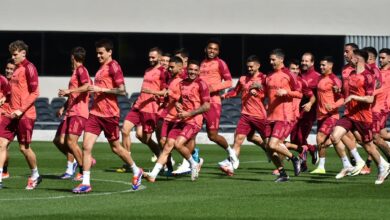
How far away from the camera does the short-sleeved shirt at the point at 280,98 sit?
20031mm

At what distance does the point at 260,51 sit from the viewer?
38.5 metres

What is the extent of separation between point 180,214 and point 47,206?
6.19 feet

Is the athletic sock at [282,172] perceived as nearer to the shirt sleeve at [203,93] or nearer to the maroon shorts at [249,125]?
the shirt sleeve at [203,93]

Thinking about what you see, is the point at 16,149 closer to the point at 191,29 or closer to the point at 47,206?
the point at 191,29

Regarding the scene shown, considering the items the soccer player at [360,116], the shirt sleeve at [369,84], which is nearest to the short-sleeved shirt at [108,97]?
the soccer player at [360,116]

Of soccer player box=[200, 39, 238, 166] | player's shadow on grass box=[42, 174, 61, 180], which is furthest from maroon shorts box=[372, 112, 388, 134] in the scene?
player's shadow on grass box=[42, 174, 61, 180]

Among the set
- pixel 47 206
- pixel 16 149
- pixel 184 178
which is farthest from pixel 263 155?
pixel 47 206

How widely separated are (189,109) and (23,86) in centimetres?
315

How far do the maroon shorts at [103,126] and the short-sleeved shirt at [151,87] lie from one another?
15.8 ft

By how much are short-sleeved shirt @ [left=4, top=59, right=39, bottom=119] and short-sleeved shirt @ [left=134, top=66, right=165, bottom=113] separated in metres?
4.95

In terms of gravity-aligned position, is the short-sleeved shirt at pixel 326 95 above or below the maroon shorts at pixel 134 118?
above

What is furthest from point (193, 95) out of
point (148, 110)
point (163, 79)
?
point (148, 110)

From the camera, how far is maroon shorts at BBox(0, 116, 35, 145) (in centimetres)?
1752

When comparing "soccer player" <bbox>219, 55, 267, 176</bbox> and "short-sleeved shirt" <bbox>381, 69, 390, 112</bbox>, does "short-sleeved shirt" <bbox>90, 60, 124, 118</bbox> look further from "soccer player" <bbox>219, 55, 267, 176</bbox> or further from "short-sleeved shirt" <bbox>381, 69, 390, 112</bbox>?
"short-sleeved shirt" <bbox>381, 69, 390, 112</bbox>
